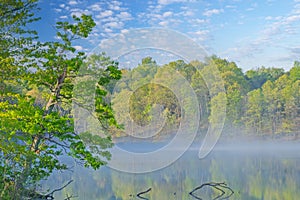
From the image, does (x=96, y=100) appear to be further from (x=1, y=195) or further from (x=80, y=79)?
(x=1, y=195)

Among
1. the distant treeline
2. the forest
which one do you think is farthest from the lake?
the distant treeline

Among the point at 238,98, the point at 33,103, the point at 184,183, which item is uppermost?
the point at 238,98

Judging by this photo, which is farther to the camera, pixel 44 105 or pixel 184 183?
pixel 184 183

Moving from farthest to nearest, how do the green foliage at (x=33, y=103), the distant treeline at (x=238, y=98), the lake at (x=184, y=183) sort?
the distant treeline at (x=238, y=98), the lake at (x=184, y=183), the green foliage at (x=33, y=103)

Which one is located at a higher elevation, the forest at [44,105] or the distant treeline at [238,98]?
the distant treeline at [238,98]

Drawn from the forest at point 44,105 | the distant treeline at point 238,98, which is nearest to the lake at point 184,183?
the forest at point 44,105

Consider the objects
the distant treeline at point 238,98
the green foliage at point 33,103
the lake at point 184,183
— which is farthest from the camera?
the distant treeline at point 238,98

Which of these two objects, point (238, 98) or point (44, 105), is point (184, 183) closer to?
point (44, 105)

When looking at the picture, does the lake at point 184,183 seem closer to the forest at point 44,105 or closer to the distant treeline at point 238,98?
the forest at point 44,105

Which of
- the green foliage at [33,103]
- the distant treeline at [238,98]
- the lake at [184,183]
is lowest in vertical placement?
the lake at [184,183]

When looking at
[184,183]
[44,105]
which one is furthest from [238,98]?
[44,105]

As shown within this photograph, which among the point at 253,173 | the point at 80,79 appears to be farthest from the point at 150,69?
the point at 80,79

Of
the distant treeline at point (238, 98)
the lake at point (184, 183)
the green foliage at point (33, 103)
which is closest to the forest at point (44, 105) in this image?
the green foliage at point (33, 103)

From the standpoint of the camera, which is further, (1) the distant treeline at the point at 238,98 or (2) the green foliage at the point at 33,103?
(1) the distant treeline at the point at 238,98
